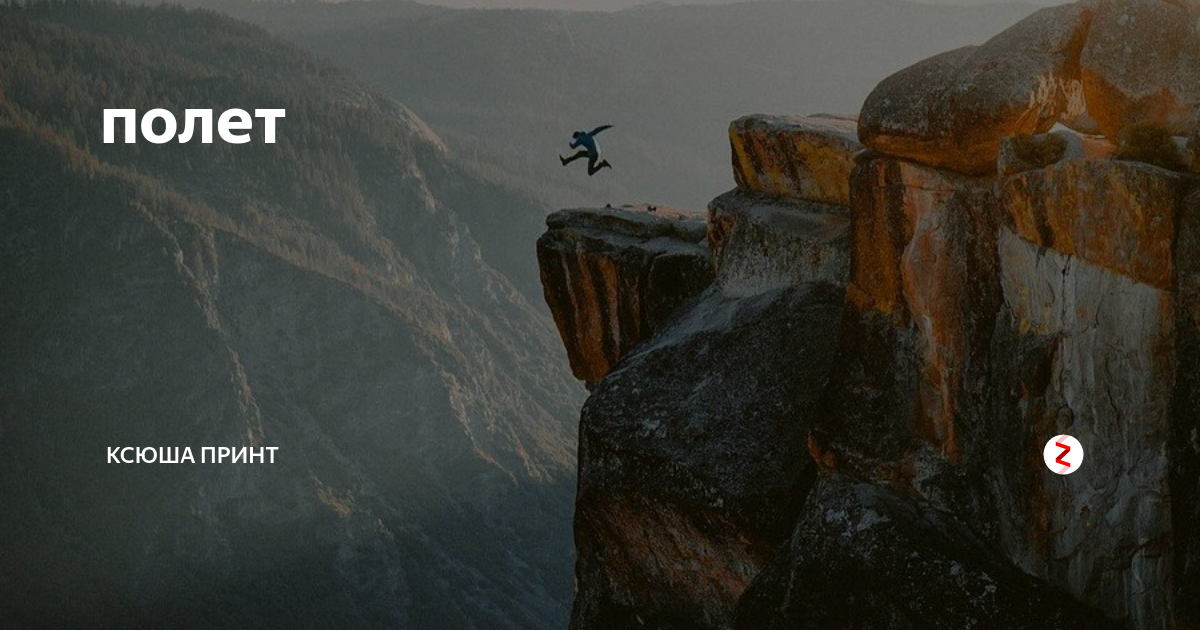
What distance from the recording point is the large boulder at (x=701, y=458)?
1043 inches

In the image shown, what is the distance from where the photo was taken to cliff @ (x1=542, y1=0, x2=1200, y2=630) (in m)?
19.3

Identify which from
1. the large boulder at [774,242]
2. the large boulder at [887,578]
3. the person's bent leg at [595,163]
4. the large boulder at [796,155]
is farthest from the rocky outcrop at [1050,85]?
the person's bent leg at [595,163]

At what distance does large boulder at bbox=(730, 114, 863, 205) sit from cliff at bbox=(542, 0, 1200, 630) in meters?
0.08

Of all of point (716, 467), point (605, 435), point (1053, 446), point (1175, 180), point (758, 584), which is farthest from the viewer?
point (605, 435)

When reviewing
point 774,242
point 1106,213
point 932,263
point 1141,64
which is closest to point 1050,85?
point 1141,64

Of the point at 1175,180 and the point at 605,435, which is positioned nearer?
the point at 1175,180

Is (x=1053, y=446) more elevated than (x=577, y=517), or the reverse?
(x=1053, y=446)

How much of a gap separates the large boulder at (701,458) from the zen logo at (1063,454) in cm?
594

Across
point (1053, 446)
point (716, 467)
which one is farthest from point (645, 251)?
point (1053, 446)

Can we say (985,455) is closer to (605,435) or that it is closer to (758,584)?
(758,584)

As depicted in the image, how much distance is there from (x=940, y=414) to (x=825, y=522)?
2.57 m

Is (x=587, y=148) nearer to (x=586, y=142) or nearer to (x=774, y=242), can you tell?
(x=586, y=142)

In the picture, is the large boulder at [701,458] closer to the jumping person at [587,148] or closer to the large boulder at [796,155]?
the large boulder at [796,155]

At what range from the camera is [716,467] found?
87.9 feet
